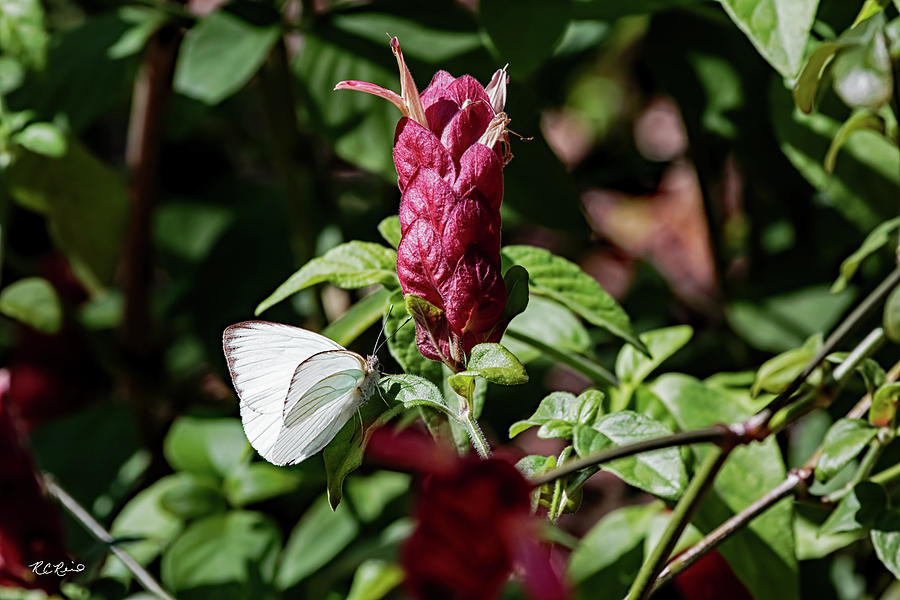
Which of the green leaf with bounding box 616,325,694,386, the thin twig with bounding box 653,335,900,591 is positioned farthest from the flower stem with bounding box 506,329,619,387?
the thin twig with bounding box 653,335,900,591

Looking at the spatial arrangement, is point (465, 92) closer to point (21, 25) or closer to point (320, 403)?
point (320, 403)

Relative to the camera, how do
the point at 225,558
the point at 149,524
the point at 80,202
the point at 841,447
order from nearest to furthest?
the point at 841,447, the point at 225,558, the point at 149,524, the point at 80,202

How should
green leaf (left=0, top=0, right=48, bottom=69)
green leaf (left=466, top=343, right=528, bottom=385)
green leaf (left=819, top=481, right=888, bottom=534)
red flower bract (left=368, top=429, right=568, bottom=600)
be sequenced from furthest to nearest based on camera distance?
green leaf (left=0, top=0, right=48, bottom=69)
green leaf (left=819, top=481, right=888, bottom=534)
green leaf (left=466, top=343, right=528, bottom=385)
red flower bract (left=368, top=429, right=568, bottom=600)

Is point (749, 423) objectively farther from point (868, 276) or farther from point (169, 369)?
point (169, 369)

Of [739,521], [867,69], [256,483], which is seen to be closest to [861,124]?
[867,69]

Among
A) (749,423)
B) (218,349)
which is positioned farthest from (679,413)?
(218,349)
